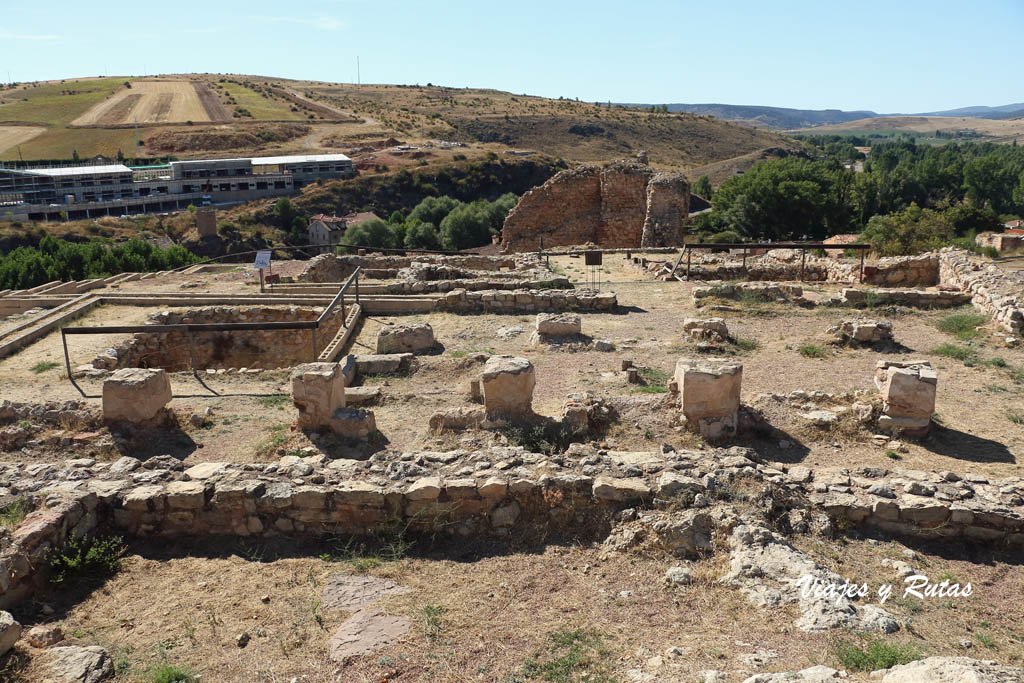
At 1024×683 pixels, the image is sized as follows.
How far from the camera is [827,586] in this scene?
5340 mm

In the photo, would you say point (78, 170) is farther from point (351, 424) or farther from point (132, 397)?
point (351, 424)

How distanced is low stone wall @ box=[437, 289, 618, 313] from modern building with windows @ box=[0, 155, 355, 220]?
68.3 metres

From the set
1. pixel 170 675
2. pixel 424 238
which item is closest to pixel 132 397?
pixel 170 675

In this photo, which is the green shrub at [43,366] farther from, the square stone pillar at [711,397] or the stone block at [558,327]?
the square stone pillar at [711,397]

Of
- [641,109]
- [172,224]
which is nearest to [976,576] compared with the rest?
[172,224]

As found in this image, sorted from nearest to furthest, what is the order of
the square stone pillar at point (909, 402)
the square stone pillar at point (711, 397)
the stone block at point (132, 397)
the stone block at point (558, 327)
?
the square stone pillar at point (909, 402), the square stone pillar at point (711, 397), the stone block at point (132, 397), the stone block at point (558, 327)

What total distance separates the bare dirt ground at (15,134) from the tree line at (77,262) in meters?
84.6

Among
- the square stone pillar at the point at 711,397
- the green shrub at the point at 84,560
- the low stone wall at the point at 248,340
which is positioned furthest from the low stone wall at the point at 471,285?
the green shrub at the point at 84,560

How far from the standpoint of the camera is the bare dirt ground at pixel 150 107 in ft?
344

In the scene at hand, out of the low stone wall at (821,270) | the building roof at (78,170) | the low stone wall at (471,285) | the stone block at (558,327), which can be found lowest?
the stone block at (558,327)

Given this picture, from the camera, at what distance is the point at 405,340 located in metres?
12.9

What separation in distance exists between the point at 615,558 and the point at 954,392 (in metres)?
6.80

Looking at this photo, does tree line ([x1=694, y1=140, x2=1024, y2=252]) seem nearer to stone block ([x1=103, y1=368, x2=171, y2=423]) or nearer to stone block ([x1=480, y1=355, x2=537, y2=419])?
stone block ([x1=480, y1=355, x2=537, y2=419])

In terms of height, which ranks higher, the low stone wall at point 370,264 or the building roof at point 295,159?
the building roof at point 295,159
